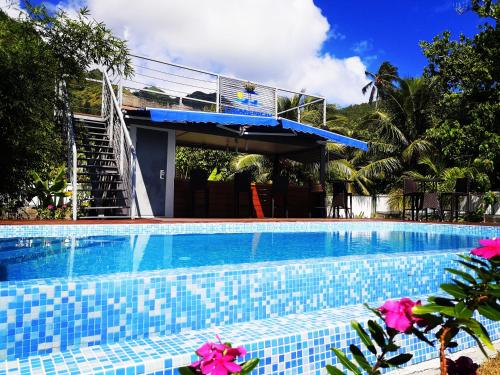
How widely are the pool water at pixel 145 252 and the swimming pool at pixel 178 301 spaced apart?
20 millimetres

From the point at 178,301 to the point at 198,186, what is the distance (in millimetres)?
7901

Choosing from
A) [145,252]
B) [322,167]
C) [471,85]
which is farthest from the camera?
[471,85]

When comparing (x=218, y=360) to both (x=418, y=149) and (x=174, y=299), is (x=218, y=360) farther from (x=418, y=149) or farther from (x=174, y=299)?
(x=418, y=149)

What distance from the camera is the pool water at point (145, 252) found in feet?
12.6

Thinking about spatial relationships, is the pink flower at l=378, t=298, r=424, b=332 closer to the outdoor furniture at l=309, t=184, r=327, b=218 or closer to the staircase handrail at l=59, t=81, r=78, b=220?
the staircase handrail at l=59, t=81, r=78, b=220

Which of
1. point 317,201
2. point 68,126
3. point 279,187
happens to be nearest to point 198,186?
point 279,187

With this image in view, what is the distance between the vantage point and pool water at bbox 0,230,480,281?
3854mm

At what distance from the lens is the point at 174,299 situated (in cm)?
296

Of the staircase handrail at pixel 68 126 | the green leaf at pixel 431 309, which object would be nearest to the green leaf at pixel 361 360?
the green leaf at pixel 431 309

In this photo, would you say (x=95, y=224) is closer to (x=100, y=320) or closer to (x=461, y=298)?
(x=100, y=320)

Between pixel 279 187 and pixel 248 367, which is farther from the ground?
pixel 279 187

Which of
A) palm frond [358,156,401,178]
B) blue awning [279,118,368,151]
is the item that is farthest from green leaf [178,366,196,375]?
palm frond [358,156,401,178]

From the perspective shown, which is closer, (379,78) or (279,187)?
(279,187)

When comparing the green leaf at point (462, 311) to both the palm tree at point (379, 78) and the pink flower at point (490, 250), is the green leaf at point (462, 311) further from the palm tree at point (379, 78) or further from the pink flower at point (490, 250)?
the palm tree at point (379, 78)
